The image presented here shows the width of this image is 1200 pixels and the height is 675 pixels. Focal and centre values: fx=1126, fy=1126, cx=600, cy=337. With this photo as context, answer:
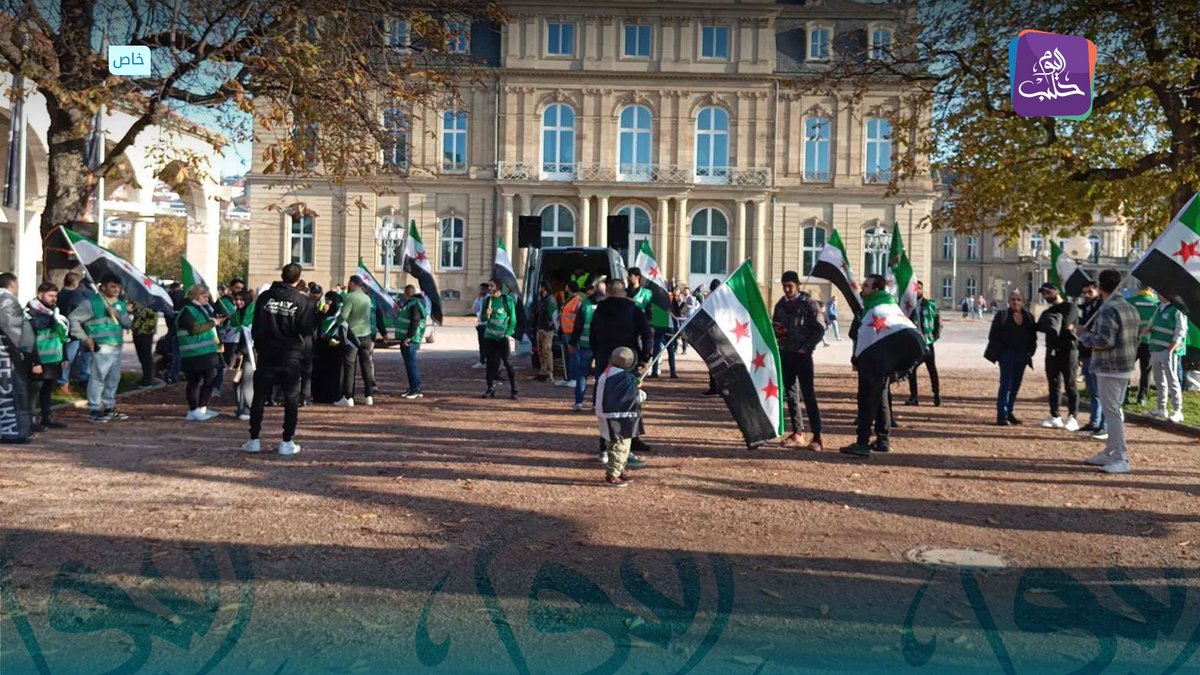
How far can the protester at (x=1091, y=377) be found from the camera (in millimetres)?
12875

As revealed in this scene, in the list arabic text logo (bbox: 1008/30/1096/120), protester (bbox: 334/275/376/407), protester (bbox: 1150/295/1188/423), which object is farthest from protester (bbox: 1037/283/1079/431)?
protester (bbox: 334/275/376/407)

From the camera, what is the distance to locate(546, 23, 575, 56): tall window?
52.0 metres

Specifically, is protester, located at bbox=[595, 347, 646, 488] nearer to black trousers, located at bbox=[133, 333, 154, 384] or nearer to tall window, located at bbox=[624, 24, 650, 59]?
black trousers, located at bbox=[133, 333, 154, 384]

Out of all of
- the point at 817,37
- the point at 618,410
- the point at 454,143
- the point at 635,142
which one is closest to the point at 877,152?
the point at 817,37

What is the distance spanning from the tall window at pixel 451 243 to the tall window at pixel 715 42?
46.1ft

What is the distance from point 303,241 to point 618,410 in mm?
48260

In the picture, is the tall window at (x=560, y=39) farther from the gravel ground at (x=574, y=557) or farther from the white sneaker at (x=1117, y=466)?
the white sneaker at (x=1117, y=466)

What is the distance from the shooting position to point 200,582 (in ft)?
20.3

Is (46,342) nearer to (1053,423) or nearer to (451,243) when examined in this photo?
(1053,423)

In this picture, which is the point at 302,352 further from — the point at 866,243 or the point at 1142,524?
the point at 866,243

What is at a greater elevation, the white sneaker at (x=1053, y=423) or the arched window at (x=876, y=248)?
the arched window at (x=876, y=248)

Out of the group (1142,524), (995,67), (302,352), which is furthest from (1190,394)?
(302,352)

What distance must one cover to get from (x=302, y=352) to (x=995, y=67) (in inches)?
428

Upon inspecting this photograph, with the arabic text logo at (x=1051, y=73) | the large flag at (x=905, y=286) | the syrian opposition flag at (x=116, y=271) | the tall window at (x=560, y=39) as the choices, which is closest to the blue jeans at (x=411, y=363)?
the syrian opposition flag at (x=116, y=271)
